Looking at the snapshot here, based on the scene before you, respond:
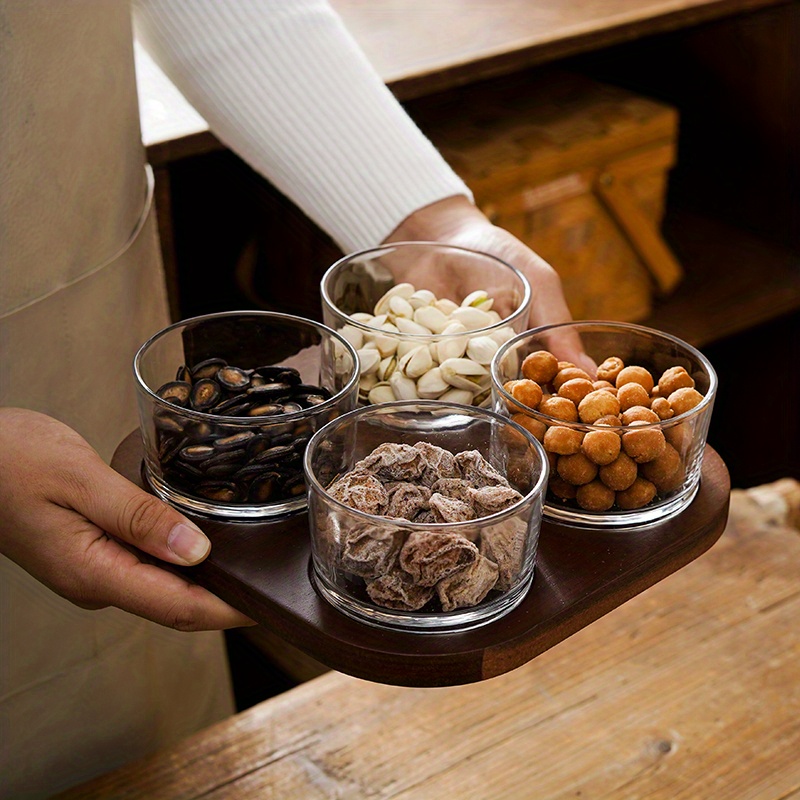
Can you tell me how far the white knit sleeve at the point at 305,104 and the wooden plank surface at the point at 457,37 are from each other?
0.24 meters

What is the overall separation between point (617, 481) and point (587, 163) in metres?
1.03

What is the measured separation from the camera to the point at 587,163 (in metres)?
1.57

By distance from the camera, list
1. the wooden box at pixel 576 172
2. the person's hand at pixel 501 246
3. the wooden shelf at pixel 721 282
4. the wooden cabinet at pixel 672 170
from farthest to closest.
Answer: the wooden shelf at pixel 721 282 → the wooden box at pixel 576 172 → the wooden cabinet at pixel 672 170 → the person's hand at pixel 501 246

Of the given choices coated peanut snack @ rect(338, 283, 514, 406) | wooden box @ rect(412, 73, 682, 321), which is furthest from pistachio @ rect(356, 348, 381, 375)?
wooden box @ rect(412, 73, 682, 321)

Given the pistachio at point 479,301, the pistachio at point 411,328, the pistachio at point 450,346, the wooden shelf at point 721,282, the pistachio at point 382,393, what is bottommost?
the wooden shelf at point 721,282

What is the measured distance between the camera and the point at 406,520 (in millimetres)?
552

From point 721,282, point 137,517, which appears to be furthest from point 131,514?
point 721,282

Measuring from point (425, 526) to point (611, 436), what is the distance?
137 mm

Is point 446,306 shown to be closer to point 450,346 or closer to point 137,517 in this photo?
point 450,346

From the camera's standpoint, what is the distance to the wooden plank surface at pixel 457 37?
120 centimetres

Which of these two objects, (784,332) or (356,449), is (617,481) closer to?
(356,449)

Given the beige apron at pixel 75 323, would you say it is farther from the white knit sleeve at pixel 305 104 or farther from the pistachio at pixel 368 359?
the pistachio at pixel 368 359

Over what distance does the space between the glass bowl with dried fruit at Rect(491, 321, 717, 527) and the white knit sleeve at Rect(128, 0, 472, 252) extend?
0.84 ft

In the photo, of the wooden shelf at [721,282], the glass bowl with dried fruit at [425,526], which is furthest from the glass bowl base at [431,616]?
Answer: the wooden shelf at [721,282]
